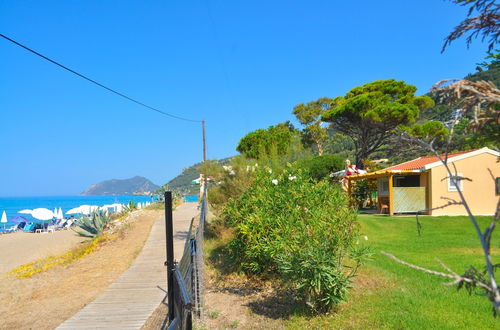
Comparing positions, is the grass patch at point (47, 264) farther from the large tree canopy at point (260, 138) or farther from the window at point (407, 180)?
the window at point (407, 180)

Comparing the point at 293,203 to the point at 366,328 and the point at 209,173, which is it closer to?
the point at 366,328

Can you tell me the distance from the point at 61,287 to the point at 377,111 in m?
24.0

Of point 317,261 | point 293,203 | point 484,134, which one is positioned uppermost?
point 484,134

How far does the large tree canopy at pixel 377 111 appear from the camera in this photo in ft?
92.5

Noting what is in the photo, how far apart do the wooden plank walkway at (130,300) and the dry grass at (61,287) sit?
1.47 feet

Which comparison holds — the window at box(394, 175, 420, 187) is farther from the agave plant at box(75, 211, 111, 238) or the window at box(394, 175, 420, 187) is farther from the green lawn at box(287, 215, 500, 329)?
the agave plant at box(75, 211, 111, 238)

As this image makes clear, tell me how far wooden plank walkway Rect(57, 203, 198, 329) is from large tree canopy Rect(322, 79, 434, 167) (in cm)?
2083

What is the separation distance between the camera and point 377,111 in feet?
93.8

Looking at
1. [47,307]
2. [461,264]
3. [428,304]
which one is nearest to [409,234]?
[461,264]

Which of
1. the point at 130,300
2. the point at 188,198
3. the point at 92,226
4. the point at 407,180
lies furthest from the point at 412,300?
the point at 188,198

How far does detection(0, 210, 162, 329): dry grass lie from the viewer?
7484 mm

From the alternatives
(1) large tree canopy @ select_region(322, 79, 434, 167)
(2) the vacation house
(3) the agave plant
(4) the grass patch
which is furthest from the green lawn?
(1) large tree canopy @ select_region(322, 79, 434, 167)

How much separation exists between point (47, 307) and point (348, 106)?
87.1 feet

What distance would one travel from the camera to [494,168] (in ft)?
61.1
